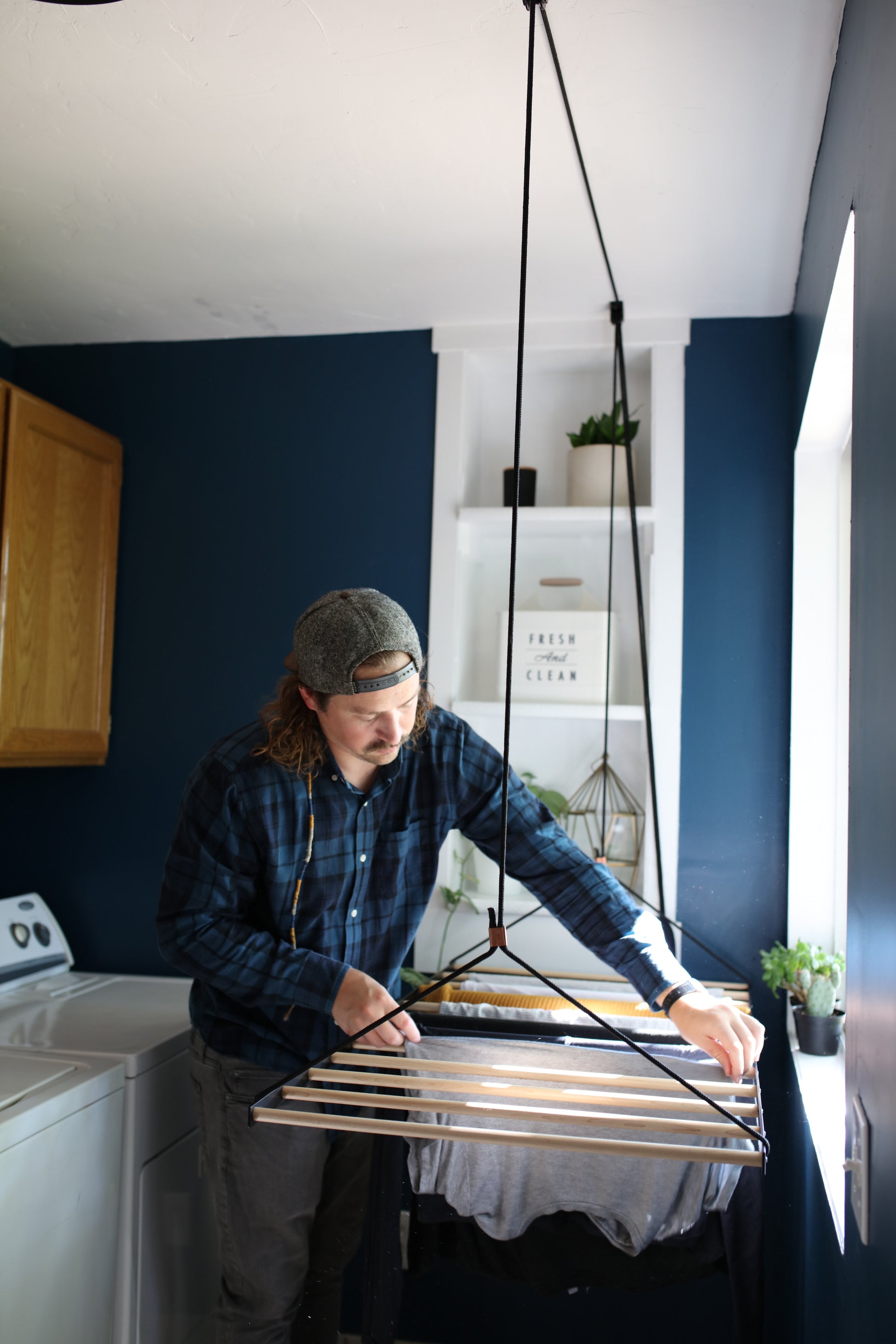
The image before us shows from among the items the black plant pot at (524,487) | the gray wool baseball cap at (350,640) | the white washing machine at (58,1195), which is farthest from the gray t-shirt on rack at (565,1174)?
the black plant pot at (524,487)

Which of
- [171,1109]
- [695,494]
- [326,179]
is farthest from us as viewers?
[695,494]

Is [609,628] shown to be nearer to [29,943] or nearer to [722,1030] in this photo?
[722,1030]

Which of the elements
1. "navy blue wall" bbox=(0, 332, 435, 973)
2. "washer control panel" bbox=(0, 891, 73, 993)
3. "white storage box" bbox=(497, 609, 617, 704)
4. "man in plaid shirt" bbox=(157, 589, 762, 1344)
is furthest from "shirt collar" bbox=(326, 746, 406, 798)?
"washer control panel" bbox=(0, 891, 73, 993)

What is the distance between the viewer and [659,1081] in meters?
1.22

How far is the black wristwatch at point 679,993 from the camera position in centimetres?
149

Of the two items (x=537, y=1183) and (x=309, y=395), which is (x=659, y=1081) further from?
(x=309, y=395)

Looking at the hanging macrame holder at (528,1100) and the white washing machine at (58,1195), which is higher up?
the hanging macrame holder at (528,1100)

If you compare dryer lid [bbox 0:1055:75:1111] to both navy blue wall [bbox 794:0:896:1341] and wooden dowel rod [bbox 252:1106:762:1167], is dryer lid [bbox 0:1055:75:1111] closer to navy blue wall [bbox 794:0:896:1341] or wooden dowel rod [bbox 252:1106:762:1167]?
wooden dowel rod [bbox 252:1106:762:1167]

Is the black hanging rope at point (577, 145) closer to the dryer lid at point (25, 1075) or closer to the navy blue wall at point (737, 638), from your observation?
the navy blue wall at point (737, 638)

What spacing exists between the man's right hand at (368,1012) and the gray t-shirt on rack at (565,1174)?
81mm

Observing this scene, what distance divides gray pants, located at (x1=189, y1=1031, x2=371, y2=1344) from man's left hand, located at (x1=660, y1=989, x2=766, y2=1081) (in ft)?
2.41

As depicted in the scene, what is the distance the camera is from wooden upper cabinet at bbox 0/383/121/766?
238 centimetres

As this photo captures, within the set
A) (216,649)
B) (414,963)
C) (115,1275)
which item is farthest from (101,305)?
(115,1275)

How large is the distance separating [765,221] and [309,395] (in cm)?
121
